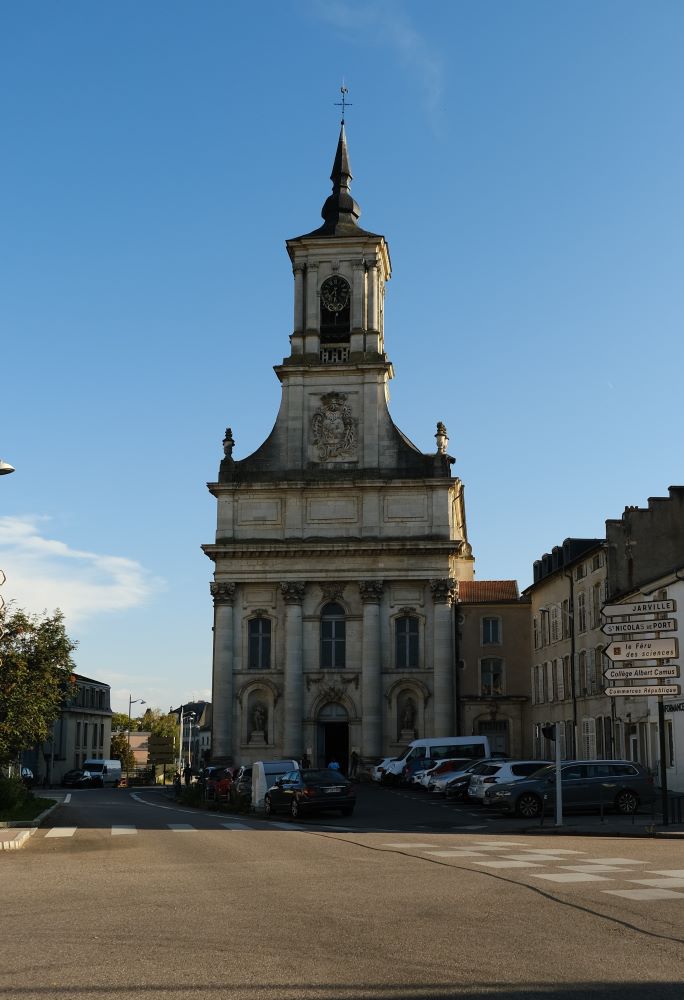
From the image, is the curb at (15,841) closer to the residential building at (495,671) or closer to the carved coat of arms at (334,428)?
the residential building at (495,671)

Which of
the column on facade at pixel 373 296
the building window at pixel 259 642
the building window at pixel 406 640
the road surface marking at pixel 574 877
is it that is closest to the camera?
the road surface marking at pixel 574 877

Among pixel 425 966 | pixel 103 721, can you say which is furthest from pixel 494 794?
pixel 103 721

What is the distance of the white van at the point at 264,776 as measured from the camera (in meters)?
34.7

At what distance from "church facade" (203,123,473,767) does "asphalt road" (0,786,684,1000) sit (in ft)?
135

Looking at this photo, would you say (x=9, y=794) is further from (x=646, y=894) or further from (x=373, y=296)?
(x=373, y=296)

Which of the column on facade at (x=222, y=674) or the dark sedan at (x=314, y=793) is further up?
the column on facade at (x=222, y=674)

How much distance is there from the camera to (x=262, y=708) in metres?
61.7

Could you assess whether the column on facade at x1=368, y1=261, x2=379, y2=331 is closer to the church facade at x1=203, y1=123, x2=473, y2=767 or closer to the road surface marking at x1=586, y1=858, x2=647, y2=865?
the church facade at x1=203, y1=123, x2=473, y2=767

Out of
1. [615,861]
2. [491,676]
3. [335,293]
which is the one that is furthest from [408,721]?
[615,861]

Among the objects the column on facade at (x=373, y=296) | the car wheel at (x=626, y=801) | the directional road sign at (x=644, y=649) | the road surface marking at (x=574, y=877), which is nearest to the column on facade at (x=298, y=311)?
the column on facade at (x=373, y=296)

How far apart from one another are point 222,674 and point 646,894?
50.8 m

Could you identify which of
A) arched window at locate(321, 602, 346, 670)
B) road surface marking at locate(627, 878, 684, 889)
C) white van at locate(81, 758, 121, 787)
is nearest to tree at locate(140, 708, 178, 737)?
white van at locate(81, 758, 121, 787)

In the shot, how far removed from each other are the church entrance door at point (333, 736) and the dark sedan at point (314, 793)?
96.7ft

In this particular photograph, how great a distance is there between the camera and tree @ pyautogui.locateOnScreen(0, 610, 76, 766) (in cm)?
2711
